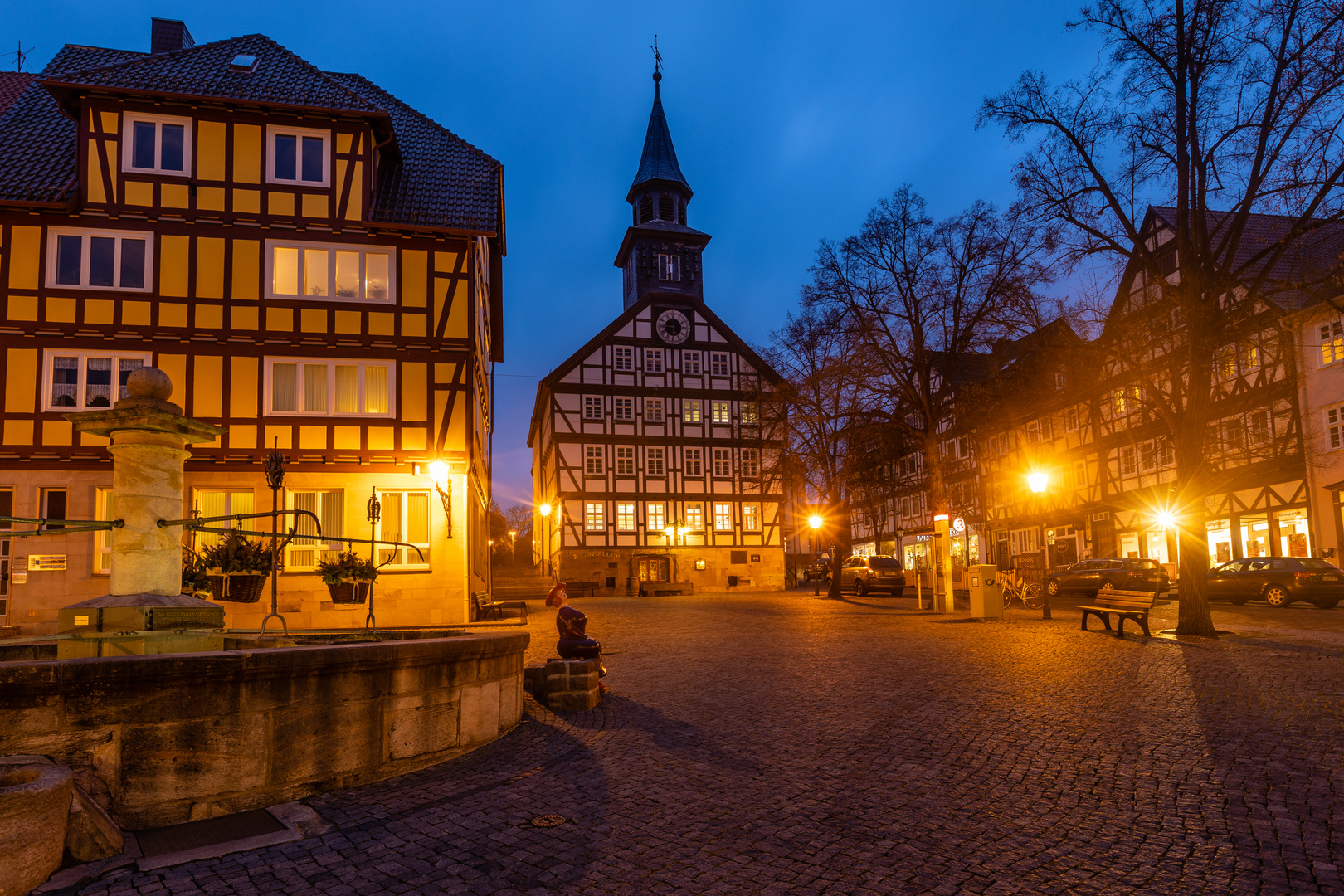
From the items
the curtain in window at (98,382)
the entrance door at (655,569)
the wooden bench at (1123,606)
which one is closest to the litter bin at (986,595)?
the wooden bench at (1123,606)

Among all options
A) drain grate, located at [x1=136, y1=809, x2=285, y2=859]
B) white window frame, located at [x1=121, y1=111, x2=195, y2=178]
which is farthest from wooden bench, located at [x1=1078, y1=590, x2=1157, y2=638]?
white window frame, located at [x1=121, y1=111, x2=195, y2=178]

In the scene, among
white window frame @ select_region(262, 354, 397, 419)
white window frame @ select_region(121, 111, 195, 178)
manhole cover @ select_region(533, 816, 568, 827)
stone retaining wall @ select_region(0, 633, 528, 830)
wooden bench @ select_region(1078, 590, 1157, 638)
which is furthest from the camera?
white window frame @ select_region(262, 354, 397, 419)

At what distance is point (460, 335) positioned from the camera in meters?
22.3

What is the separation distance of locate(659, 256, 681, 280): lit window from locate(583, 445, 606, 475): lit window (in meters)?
11.8

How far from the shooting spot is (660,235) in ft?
170

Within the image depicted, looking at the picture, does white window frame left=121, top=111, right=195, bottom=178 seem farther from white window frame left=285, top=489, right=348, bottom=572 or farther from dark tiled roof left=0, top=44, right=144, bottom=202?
white window frame left=285, top=489, right=348, bottom=572

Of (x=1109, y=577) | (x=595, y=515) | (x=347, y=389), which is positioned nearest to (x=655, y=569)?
(x=595, y=515)

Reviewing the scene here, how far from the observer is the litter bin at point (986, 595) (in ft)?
66.8

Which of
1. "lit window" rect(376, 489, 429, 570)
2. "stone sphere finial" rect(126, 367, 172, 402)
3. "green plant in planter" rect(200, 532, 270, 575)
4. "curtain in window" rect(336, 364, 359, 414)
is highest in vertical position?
"curtain in window" rect(336, 364, 359, 414)

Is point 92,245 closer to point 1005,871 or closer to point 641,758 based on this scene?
point 641,758

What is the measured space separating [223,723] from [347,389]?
55.2 feet

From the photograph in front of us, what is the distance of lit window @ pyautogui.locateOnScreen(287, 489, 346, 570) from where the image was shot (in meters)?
20.5

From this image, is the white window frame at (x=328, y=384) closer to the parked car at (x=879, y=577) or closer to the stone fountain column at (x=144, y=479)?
the stone fountain column at (x=144, y=479)

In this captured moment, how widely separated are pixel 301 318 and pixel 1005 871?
20.3 m
